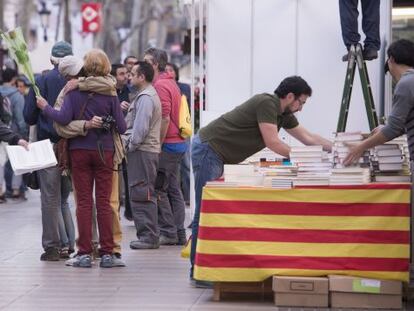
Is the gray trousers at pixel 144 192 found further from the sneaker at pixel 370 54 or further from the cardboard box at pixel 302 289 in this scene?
the cardboard box at pixel 302 289

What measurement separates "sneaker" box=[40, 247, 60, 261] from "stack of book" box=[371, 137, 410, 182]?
11.5ft

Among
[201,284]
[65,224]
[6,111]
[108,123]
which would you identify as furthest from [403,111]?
[6,111]

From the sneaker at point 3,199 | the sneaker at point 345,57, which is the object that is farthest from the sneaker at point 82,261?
the sneaker at point 3,199

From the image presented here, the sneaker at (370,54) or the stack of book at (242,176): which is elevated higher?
the sneaker at (370,54)

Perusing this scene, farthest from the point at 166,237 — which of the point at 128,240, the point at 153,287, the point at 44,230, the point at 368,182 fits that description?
the point at 368,182

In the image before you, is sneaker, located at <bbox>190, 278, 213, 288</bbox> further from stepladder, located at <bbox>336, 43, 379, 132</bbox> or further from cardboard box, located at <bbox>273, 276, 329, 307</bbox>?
stepladder, located at <bbox>336, 43, 379, 132</bbox>

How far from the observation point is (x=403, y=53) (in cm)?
860

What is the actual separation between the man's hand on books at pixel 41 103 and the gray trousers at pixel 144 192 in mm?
1534

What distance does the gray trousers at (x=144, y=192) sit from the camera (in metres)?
11.7

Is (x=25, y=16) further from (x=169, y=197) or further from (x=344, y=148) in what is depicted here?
(x=344, y=148)

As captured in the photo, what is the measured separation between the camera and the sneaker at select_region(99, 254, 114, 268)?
34.2 ft

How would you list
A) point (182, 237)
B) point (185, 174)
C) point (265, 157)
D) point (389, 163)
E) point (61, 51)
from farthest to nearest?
point (185, 174), point (182, 237), point (61, 51), point (265, 157), point (389, 163)

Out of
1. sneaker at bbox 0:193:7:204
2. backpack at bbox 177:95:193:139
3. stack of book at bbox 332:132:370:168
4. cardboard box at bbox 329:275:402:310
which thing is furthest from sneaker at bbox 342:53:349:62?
sneaker at bbox 0:193:7:204

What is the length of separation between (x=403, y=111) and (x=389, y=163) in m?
0.54
